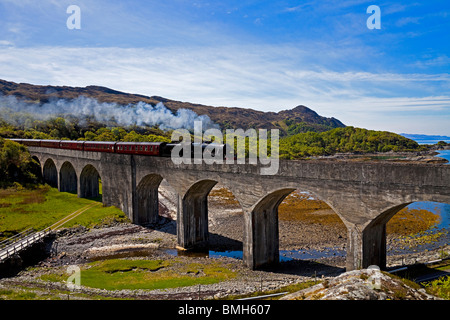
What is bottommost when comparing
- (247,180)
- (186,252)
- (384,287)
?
(186,252)

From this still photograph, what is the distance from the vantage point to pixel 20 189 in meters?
49.5

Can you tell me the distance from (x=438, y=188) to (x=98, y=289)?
2053cm

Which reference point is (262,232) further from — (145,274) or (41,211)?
(41,211)

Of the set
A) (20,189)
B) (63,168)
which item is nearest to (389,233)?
(63,168)

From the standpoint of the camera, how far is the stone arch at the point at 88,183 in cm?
4556

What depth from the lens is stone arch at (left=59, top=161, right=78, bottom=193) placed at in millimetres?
50344

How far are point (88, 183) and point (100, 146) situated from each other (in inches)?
338

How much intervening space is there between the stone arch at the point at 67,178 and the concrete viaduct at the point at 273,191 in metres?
15.0

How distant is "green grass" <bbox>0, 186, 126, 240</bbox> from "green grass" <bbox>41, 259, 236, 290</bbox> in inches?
461

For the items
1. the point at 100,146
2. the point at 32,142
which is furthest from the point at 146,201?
the point at 32,142

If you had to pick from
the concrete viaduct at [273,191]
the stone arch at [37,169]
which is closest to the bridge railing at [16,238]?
the concrete viaduct at [273,191]

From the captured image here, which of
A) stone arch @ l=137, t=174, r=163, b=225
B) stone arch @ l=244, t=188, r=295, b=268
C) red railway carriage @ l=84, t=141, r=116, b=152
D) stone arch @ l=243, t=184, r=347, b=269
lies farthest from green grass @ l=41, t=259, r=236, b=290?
red railway carriage @ l=84, t=141, r=116, b=152

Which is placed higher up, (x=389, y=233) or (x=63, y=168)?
(x=63, y=168)

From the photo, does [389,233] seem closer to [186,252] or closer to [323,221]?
[323,221]
